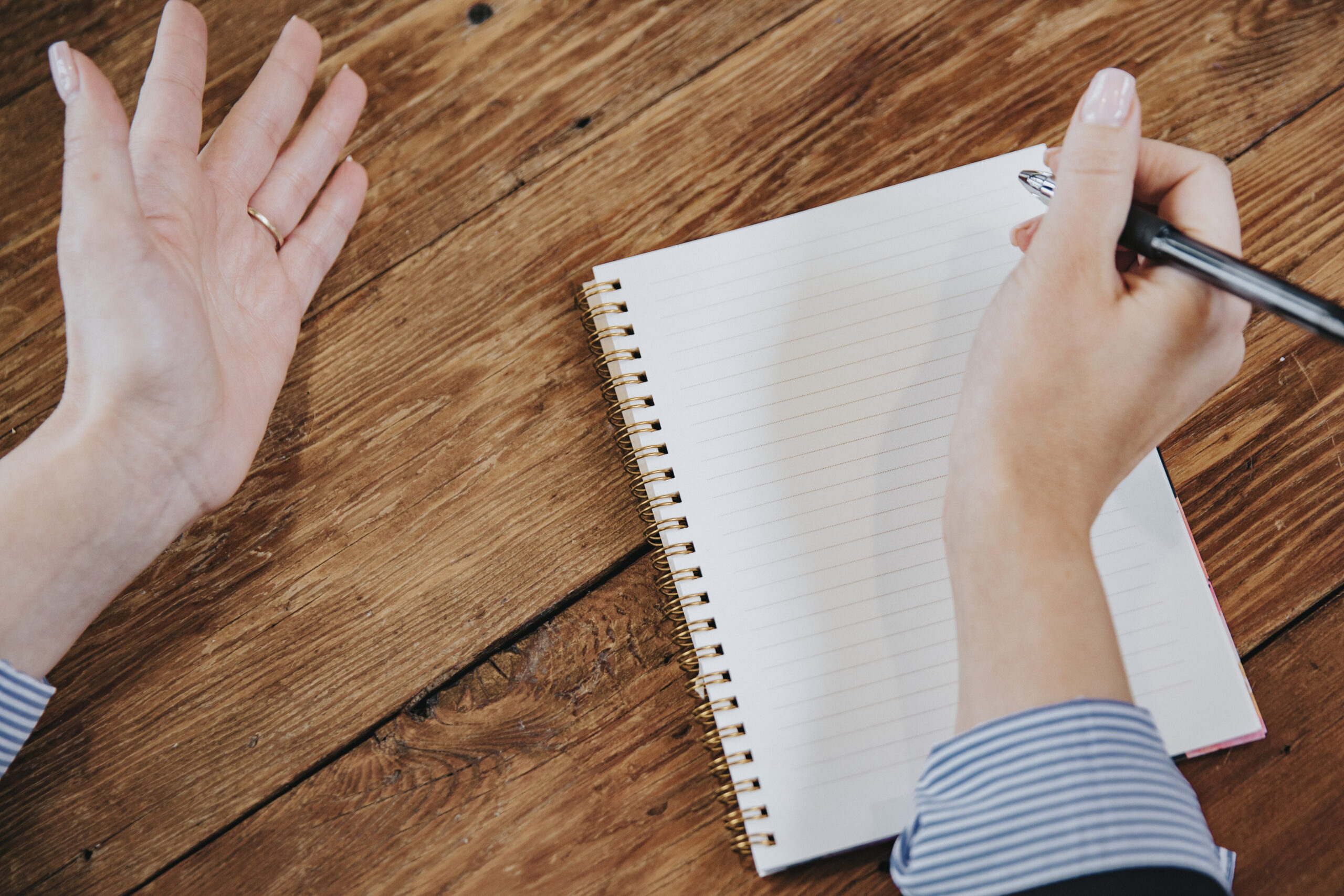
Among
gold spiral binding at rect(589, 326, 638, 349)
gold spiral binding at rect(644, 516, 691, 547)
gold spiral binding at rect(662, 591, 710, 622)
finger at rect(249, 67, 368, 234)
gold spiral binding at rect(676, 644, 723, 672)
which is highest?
finger at rect(249, 67, 368, 234)

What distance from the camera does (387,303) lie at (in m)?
0.71

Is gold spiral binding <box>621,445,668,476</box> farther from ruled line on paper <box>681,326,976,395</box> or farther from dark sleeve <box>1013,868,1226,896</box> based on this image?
dark sleeve <box>1013,868,1226,896</box>

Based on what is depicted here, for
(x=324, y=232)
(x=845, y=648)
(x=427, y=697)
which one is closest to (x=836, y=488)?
(x=845, y=648)

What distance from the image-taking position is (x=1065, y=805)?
1.56 ft

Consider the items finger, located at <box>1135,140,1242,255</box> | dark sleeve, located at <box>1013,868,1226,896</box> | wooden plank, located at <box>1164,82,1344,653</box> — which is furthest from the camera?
wooden plank, located at <box>1164,82,1344,653</box>

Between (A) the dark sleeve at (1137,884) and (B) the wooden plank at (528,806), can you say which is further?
(B) the wooden plank at (528,806)

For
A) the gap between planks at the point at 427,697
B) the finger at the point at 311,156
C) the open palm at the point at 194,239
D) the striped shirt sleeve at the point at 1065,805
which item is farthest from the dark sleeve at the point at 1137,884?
the finger at the point at 311,156

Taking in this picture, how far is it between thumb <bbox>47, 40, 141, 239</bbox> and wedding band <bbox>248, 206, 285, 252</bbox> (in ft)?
0.48

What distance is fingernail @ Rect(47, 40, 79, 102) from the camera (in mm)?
533

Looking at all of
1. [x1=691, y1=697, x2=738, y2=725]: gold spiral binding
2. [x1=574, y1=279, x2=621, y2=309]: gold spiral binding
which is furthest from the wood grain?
[x1=691, y1=697, x2=738, y2=725]: gold spiral binding

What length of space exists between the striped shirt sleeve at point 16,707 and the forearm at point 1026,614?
62cm

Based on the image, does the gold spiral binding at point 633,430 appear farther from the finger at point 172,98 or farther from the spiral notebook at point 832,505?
the finger at point 172,98

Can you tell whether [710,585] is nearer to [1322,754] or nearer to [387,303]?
[387,303]

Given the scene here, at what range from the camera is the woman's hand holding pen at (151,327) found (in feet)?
1.80
